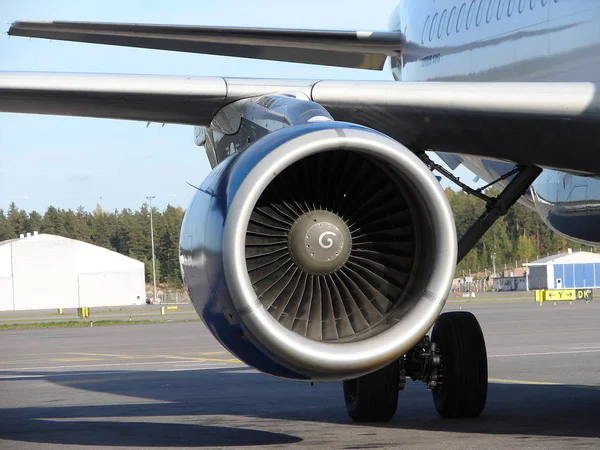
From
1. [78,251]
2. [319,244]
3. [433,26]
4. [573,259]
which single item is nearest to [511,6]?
[433,26]

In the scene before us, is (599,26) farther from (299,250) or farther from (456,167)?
(456,167)

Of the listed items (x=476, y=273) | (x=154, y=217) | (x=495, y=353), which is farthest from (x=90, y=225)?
(x=495, y=353)

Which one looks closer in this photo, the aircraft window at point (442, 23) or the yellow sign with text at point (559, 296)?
the aircraft window at point (442, 23)

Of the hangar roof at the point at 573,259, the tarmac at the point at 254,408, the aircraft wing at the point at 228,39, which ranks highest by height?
the aircraft wing at the point at 228,39

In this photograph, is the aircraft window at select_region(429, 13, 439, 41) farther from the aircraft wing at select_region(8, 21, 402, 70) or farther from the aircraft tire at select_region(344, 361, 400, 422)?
the aircraft tire at select_region(344, 361, 400, 422)

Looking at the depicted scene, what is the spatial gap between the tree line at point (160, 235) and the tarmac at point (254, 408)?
105m

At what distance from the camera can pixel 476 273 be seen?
140750 millimetres

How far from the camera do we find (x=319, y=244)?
23.7ft

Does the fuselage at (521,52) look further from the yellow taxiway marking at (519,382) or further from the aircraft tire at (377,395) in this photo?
the yellow taxiway marking at (519,382)

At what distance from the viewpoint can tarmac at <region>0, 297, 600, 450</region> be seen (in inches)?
361

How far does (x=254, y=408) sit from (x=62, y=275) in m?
81.5

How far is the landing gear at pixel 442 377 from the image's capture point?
33.6 ft

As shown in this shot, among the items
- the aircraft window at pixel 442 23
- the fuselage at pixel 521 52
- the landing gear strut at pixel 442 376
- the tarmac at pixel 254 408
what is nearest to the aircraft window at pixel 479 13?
the fuselage at pixel 521 52

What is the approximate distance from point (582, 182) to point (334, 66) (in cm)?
335
